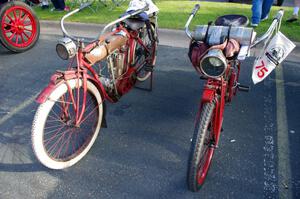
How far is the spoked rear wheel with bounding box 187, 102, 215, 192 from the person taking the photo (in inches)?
84.0

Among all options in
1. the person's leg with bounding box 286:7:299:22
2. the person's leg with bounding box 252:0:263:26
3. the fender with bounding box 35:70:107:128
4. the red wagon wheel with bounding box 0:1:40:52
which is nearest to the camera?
the fender with bounding box 35:70:107:128

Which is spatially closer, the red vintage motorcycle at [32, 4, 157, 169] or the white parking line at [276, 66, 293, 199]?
the red vintage motorcycle at [32, 4, 157, 169]

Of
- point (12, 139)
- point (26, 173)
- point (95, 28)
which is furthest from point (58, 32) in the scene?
point (26, 173)

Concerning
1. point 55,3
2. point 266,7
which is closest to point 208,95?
point 266,7

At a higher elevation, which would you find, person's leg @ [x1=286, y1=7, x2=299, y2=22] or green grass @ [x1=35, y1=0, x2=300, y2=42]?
A: person's leg @ [x1=286, y1=7, x2=299, y2=22]

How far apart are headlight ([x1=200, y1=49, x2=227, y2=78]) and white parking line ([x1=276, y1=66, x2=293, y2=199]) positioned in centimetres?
120

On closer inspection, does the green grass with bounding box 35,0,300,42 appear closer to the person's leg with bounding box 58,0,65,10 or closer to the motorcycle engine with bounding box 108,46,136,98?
the person's leg with bounding box 58,0,65,10

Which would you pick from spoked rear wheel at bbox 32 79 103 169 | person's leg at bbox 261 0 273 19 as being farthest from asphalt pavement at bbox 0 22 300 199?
person's leg at bbox 261 0 273 19

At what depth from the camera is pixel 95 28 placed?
651cm

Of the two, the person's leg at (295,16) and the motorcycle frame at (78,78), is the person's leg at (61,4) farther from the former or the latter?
the person's leg at (295,16)

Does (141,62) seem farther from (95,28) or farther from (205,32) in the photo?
(95,28)

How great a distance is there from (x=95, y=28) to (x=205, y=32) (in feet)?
14.7

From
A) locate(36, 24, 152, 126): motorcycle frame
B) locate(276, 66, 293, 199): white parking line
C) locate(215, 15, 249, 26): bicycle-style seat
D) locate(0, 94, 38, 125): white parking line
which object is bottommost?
locate(0, 94, 38, 125): white parking line

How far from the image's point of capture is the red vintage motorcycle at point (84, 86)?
237 cm
